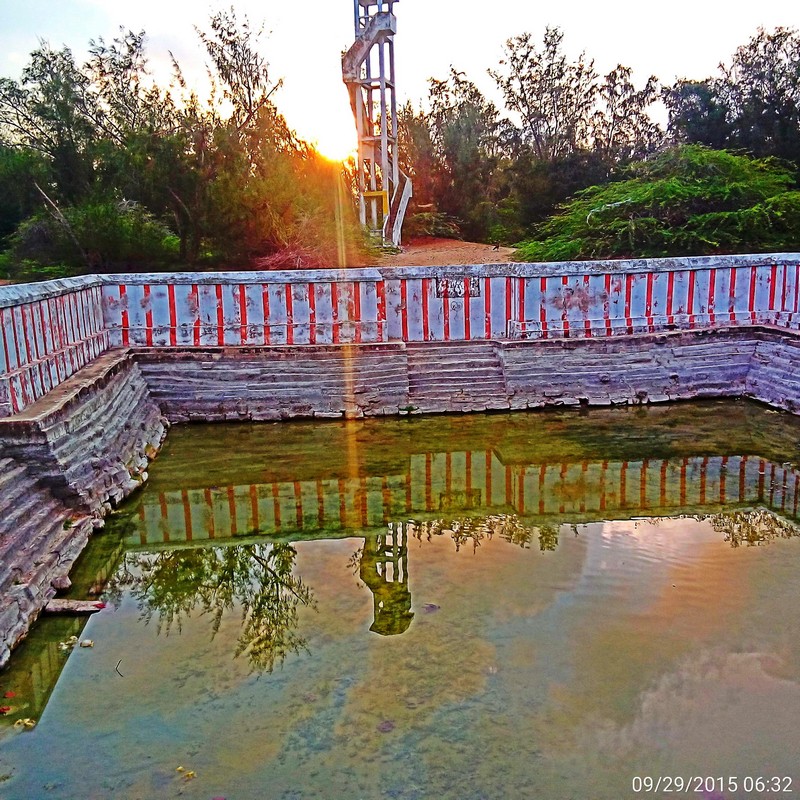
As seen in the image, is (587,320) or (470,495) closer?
(470,495)

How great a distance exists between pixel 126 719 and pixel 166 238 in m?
12.0

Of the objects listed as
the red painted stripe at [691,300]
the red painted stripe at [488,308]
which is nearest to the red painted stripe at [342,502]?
the red painted stripe at [488,308]

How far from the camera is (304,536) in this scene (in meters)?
7.44

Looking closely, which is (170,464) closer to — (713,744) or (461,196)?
(713,744)

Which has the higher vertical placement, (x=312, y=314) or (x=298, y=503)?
(x=312, y=314)

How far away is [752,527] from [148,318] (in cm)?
845

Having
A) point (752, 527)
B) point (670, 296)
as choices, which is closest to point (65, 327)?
point (752, 527)

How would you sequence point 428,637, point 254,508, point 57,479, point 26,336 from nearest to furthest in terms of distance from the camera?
point 428,637 < point 57,479 < point 254,508 < point 26,336

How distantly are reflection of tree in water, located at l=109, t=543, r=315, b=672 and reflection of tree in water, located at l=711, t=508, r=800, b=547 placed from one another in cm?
367

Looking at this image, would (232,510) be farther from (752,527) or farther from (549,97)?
(549,97)

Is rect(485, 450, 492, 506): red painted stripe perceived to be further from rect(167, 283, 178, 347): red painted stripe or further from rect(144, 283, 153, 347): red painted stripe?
rect(144, 283, 153, 347): red painted stripe

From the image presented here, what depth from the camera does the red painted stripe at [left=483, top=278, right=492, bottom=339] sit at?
39.9 ft

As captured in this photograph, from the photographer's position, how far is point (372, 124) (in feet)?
56.1

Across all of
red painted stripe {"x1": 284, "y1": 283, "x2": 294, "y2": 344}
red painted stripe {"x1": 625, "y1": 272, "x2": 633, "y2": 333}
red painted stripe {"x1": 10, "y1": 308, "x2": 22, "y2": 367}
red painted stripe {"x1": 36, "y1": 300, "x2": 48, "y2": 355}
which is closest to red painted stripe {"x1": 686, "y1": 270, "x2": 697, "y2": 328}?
red painted stripe {"x1": 625, "y1": 272, "x2": 633, "y2": 333}
